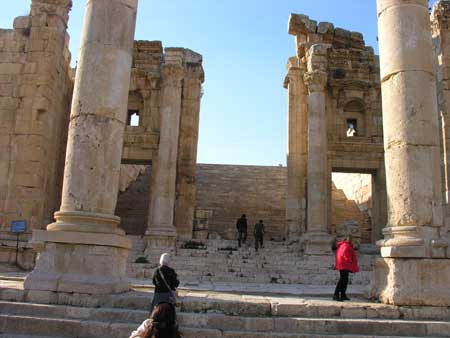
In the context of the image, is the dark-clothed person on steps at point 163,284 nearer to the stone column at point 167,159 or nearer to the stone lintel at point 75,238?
the stone lintel at point 75,238

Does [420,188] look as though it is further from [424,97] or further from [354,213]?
[354,213]

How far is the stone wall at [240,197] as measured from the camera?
22.4 m

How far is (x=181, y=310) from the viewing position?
688 cm

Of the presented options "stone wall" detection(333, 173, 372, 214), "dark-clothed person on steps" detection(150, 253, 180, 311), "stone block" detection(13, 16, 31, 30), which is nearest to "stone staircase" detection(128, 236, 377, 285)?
"dark-clothed person on steps" detection(150, 253, 180, 311)

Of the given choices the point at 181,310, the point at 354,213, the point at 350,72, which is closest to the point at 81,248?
the point at 181,310

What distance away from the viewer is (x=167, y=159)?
19781 millimetres

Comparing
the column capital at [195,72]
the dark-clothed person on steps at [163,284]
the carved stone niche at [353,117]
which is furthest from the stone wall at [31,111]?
the carved stone niche at [353,117]

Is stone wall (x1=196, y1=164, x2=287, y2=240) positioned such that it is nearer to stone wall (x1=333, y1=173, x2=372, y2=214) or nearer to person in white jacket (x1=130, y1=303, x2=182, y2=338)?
stone wall (x1=333, y1=173, x2=372, y2=214)

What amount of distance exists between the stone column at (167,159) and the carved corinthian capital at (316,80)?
231 inches

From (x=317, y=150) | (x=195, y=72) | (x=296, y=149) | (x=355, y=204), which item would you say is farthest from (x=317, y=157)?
(x=355, y=204)

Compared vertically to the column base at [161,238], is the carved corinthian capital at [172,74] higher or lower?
higher

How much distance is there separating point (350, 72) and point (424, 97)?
15284 mm

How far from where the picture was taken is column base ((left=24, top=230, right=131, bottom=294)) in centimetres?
724

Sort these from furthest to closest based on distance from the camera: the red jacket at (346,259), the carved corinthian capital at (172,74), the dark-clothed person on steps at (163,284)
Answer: the carved corinthian capital at (172,74), the red jacket at (346,259), the dark-clothed person on steps at (163,284)
